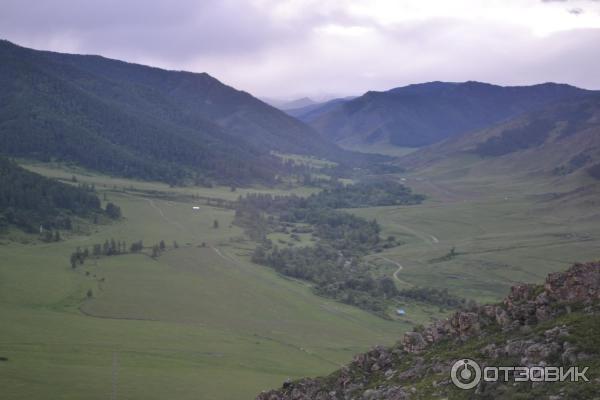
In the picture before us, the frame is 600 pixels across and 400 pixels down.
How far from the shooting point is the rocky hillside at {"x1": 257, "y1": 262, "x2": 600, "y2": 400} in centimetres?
2552

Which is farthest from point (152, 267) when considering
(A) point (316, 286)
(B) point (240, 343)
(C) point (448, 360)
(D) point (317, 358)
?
(C) point (448, 360)

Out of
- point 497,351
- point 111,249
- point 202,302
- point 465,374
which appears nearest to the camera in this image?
point 465,374

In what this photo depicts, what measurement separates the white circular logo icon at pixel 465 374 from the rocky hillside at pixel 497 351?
0.29 metres

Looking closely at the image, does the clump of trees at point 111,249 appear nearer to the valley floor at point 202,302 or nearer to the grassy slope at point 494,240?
the valley floor at point 202,302

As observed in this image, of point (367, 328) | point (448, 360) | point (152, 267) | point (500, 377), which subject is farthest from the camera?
point (152, 267)

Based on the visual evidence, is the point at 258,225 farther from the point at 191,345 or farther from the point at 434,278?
the point at 191,345

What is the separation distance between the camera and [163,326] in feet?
251

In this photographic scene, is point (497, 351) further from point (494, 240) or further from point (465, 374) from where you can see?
point (494, 240)

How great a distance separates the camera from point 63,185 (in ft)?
513

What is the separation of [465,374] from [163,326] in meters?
54.8

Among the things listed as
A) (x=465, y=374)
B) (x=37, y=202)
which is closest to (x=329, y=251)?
(x=37, y=202)

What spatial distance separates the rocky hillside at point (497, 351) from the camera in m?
25.5

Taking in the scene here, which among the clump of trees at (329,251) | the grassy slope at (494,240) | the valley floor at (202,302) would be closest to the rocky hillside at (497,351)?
the valley floor at (202,302)

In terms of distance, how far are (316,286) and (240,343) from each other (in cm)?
4031
